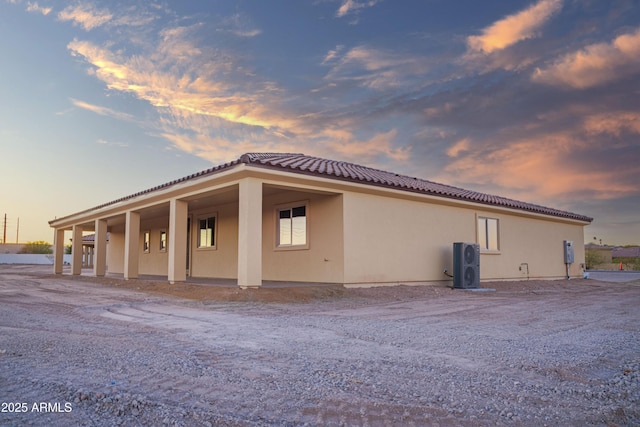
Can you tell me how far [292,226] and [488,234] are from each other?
808 centimetres

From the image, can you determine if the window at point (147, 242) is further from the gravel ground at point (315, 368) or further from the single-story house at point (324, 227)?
the gravel ground at point (315, 368)

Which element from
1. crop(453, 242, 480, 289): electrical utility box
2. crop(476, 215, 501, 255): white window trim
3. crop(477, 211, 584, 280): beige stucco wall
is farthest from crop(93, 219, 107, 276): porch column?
crop(477, 211, 584, 280): beige stucco wall

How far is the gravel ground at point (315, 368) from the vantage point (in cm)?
310

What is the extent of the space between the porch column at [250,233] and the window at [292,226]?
311 cm

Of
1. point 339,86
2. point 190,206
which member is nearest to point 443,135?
point 339,86

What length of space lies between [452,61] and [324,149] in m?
7.24

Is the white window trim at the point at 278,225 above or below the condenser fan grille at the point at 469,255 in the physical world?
above

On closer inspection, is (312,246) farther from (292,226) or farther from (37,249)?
(37,249)

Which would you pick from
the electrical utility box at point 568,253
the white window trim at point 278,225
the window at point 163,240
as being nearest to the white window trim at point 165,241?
A: the window at point 163,240

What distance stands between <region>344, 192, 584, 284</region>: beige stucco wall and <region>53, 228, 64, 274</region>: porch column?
1956 cm

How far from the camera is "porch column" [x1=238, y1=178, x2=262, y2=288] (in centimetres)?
1073

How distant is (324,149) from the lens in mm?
20594

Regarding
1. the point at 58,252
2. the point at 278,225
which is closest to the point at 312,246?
the point at 278,225

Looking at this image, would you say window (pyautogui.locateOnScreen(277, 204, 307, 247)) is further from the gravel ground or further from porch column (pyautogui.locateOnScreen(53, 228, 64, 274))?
porch column (pyautogui.locateOnScreen(53, 228, 64, 274))
